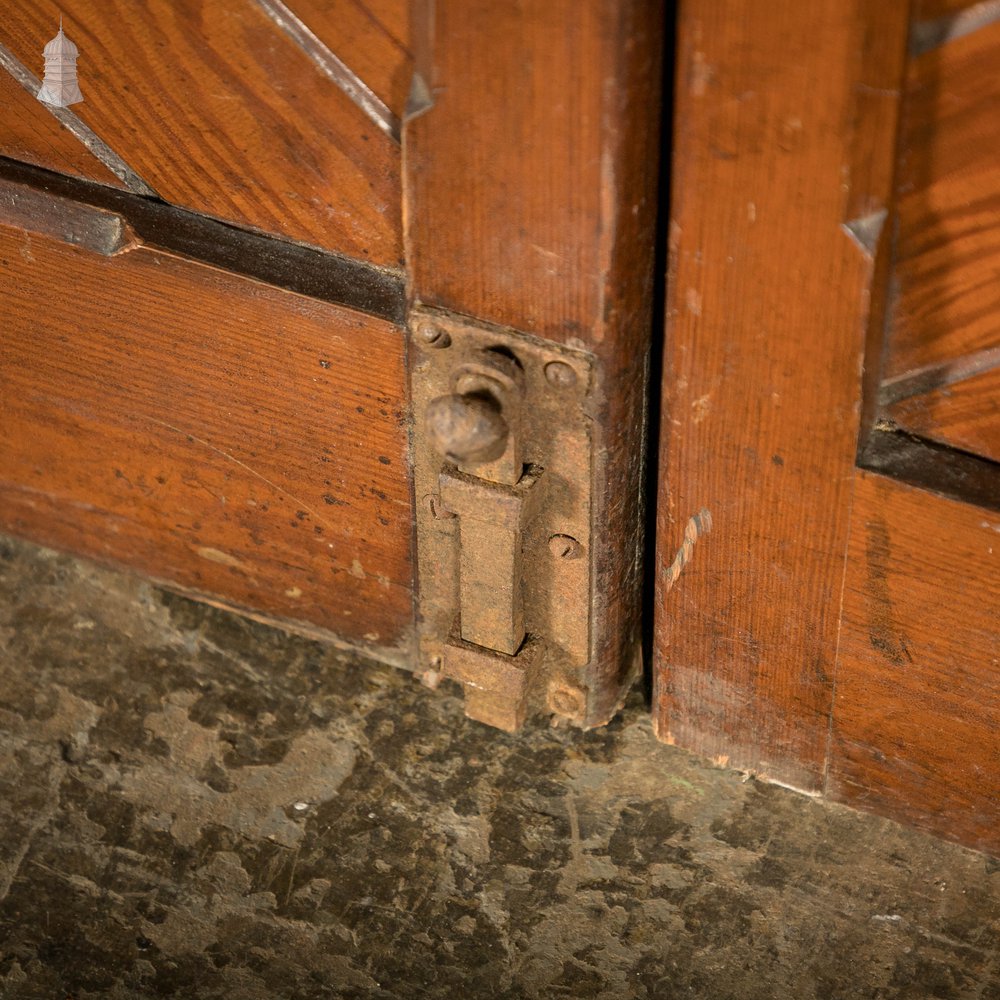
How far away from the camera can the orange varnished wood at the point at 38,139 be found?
167cm

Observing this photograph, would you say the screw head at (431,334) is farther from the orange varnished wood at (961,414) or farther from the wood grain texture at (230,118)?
the orange varnished wood at (961,414)

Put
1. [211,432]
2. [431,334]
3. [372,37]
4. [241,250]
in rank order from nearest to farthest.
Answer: [372,37]
[431,334]
[241,250]
[211,432]

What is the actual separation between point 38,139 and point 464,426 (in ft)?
1.76

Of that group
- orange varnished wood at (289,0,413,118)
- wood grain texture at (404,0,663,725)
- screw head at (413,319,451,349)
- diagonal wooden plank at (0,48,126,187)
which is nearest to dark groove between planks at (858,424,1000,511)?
wood grain texture at (404,0,663,725)

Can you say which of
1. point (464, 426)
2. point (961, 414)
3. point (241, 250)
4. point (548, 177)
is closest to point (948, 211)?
point (961, 414)

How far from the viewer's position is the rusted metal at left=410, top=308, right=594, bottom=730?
1.52 m

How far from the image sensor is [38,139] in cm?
170

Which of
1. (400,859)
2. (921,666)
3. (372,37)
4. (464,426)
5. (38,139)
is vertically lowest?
(400,859)

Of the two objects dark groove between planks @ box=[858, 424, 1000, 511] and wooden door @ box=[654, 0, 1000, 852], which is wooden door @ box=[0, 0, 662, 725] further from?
dark groove between planks @ box=[858, 424, 1000, 511]

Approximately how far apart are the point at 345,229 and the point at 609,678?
514 millimetres

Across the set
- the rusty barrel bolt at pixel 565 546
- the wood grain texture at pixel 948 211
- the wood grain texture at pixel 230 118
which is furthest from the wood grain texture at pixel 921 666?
the wood grain texture at pixel 230 118

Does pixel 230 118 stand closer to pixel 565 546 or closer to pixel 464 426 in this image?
pixel 464 426

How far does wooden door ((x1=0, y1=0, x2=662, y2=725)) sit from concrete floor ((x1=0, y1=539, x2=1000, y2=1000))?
0.31 feet

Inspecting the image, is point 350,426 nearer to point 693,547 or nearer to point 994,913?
point 693,547
